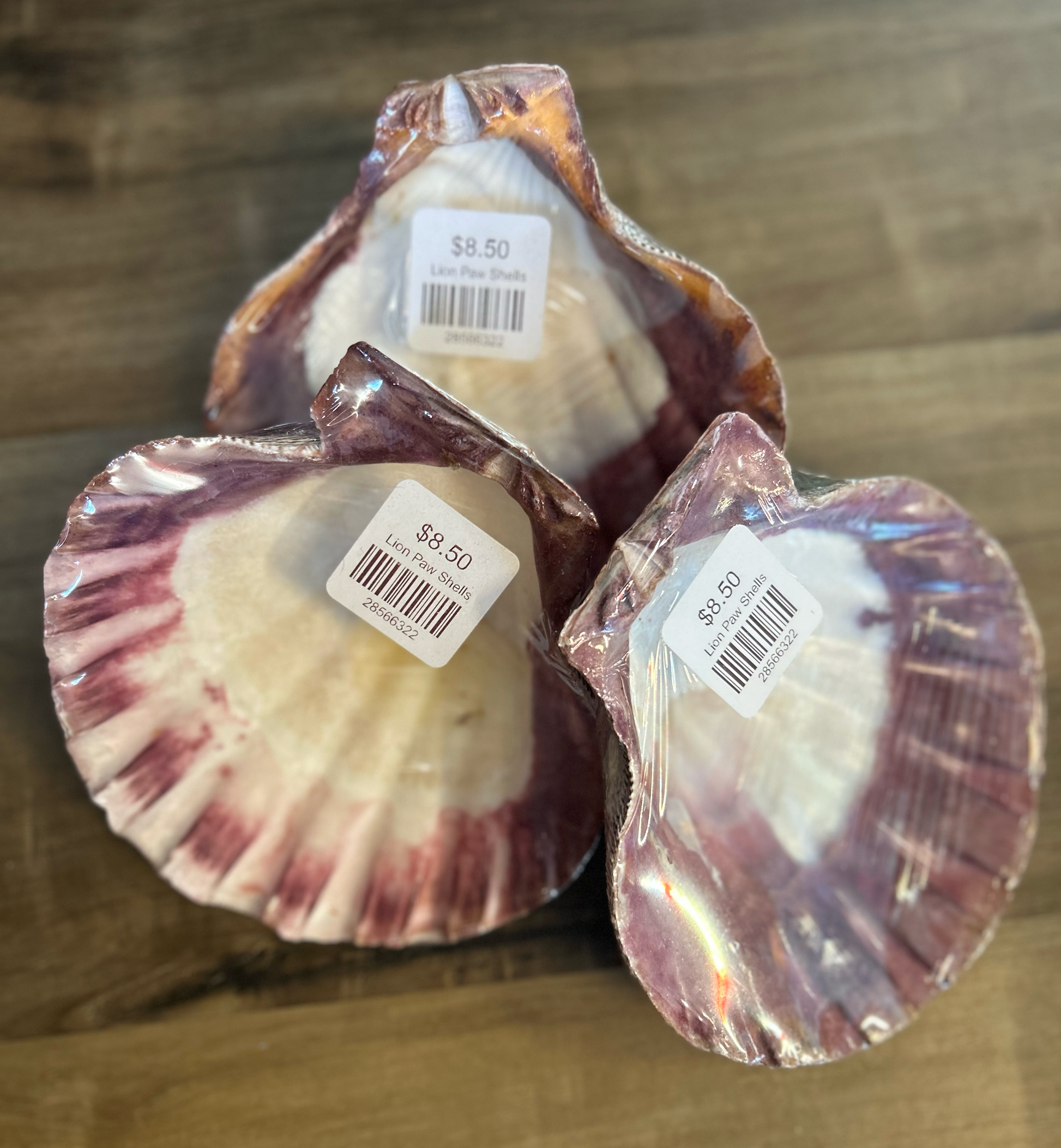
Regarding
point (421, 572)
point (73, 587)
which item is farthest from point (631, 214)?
point (73, 587)

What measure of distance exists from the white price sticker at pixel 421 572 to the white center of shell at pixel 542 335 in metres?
0.11

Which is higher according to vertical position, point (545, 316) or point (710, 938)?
point (545, 316)

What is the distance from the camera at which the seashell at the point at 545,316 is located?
51 cm

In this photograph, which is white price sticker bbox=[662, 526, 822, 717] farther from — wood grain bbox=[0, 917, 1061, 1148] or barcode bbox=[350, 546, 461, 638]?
wood grain bbox=[0, 917, 1061, 1148]

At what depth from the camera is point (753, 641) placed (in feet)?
1.62

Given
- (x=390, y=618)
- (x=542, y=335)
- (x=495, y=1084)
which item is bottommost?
(x=495, y=1084)

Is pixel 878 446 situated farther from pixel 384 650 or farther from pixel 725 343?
pixel 384 650

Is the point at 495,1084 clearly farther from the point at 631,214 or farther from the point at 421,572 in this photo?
the point at 631,214

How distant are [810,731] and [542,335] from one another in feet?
0.93

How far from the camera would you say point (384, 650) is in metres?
0.59

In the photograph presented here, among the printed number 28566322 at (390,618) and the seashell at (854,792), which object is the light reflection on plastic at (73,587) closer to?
the printed number 28566322 at (390,618)

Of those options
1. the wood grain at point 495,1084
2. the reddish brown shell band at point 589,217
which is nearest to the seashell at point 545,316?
the reddish brown shell band at point 589,217

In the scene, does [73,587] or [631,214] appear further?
[631,214]

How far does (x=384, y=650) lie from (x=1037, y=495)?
436 millimetres
